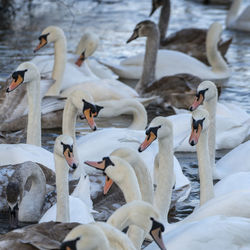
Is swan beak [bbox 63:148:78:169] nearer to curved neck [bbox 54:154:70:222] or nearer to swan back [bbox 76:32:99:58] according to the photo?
curved neck [bbox 54:154:70:222]

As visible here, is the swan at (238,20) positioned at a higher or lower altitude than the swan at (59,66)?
lower

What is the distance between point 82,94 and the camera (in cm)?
754

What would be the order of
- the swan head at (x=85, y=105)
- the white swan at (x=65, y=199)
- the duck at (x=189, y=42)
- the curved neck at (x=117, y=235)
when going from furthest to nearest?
the duck at (x=189, y=42) → the swan head at (x=85, y=105) → the white swan at (x=65, y=199) → the curved neck at (x=117, y=235)

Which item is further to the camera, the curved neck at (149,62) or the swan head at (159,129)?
the curved neck at (149,62)

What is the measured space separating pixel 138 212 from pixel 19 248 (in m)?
0.77

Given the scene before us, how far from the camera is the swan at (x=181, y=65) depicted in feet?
39.4

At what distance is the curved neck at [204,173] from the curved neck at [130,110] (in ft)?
7.93

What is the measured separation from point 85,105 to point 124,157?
1.57m

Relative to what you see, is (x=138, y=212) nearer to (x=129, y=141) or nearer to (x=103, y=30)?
(x=129, y=141)

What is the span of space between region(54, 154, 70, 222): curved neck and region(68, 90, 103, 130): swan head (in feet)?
3.98

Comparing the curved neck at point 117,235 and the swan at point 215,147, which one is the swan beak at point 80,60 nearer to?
the swan at point 215,147

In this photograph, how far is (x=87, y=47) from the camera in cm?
1140

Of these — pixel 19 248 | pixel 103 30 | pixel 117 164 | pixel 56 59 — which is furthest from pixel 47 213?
pixel 103 30

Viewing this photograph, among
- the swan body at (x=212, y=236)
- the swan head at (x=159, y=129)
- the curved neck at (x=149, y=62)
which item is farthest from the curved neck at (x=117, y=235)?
the curved neck at (x=149, y=62)
